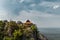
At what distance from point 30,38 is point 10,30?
8842mm

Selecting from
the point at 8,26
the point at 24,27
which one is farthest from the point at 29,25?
the point at 8,26

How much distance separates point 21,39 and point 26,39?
1934mm

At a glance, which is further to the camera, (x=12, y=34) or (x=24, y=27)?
(x=24, y=27)

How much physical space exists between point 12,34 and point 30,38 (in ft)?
23.9

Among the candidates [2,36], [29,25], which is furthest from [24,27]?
[2,36]

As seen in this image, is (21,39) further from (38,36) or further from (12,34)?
(38,36)

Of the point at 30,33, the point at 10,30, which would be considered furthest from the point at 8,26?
the point at 30,33

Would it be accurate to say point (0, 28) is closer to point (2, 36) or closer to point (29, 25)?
point (2, 36)

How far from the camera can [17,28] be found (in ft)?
346

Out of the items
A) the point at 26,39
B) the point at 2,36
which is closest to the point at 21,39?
the point at 26,39

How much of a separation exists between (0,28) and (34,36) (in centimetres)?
A: 1438

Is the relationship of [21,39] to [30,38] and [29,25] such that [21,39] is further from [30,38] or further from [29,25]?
[29,25]

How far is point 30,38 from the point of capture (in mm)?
101062

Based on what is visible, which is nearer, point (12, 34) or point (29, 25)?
point (12, 34)
